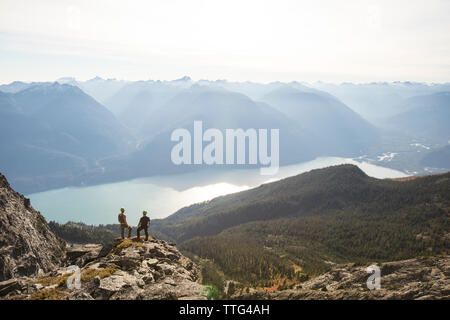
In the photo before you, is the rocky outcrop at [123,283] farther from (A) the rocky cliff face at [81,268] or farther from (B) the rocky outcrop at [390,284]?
(B) the rocky outcrop at [390,284]

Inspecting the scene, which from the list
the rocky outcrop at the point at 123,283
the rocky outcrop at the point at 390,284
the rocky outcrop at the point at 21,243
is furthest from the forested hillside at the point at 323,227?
the rocky outcrop at the point at 21,243

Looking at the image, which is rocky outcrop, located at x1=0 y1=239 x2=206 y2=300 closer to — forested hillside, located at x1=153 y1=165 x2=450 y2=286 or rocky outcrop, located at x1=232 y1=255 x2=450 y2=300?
rocky outcrop, located at x1=232 y1=255 x2=450 y2=300

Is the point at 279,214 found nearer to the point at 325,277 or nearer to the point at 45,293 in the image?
the point at 325,277

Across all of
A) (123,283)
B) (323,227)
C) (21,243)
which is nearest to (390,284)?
(123,283)

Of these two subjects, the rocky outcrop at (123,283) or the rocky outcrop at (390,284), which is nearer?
the rocky outcrop at (123,283)

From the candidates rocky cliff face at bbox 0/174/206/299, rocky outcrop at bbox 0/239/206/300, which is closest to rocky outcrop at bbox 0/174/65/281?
rocky cliff face at bbox 0/174/206/299

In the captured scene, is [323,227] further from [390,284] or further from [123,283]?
[123,283]
